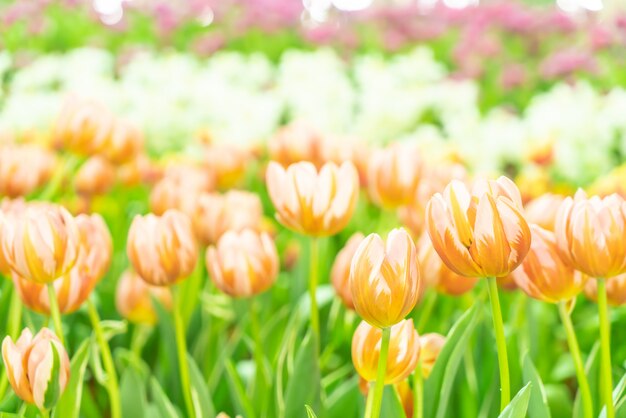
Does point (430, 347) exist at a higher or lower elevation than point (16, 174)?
lower

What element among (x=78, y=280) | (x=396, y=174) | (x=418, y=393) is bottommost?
(x=418, y=393)

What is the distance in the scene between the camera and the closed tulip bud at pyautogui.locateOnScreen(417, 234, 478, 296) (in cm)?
100

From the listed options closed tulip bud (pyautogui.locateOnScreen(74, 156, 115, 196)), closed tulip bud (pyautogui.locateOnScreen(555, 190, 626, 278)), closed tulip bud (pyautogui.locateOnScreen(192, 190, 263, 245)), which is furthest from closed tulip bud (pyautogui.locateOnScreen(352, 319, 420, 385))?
closed tulip bud (pyautogui.locateOnScreen(74, 156, 115, 196))

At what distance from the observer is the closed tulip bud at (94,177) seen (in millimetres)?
1774

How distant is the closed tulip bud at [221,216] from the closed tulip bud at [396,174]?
21 cm

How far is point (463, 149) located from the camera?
7.68 feet

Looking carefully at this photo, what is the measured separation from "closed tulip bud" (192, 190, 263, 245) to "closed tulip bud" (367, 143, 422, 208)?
0.21 meters

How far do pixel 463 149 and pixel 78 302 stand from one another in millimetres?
1658

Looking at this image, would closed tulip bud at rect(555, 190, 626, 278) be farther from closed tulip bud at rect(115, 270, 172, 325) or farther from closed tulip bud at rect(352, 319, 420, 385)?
closed tulip bud at rect(115, 270, 172, 325)

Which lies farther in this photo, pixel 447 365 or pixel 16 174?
pixel 16 174

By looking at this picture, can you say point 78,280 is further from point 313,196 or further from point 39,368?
point 313,196

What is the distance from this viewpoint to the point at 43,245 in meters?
0.76

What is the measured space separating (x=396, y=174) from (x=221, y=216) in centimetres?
28

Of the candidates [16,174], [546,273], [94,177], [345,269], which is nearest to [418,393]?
[546,273]
